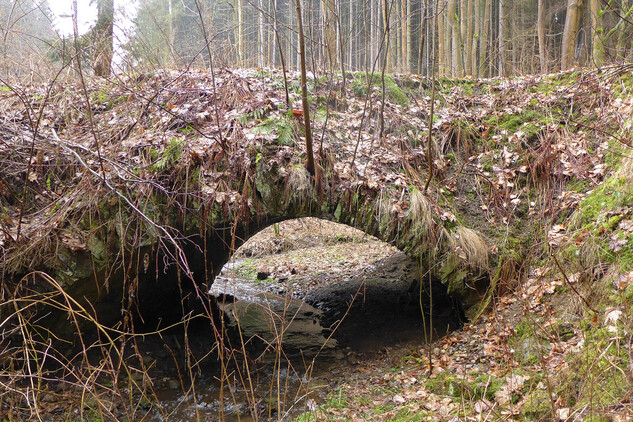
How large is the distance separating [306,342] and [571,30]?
304 inches

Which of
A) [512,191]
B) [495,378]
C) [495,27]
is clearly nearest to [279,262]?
[512,191]

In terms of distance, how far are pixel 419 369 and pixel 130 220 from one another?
3.64 metres

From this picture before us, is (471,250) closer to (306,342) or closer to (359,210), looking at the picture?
(359,210)

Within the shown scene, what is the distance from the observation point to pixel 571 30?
8234 mm

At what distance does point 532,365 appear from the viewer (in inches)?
146

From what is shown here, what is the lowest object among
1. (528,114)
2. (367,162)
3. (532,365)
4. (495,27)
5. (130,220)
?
(532,365)

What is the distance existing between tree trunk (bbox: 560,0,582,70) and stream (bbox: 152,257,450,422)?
5210mm

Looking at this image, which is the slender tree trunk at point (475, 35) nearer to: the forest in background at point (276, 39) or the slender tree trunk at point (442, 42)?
the forest in background at point (276, 39)

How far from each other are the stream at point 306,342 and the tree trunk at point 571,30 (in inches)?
205

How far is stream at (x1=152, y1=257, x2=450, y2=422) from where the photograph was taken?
175 inches

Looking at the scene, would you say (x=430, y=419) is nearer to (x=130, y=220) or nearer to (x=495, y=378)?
(x=495, y=378)

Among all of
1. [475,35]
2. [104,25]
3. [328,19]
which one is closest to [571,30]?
[475,35]

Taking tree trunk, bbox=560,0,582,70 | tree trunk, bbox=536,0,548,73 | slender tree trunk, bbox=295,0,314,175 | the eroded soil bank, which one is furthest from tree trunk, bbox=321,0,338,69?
tree trunk, bbox=560,0,582,70

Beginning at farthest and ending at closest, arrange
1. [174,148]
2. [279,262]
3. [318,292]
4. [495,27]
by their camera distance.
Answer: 1. [495,27]
2. [279,262]
3. [318,292]
4. [174,148]
